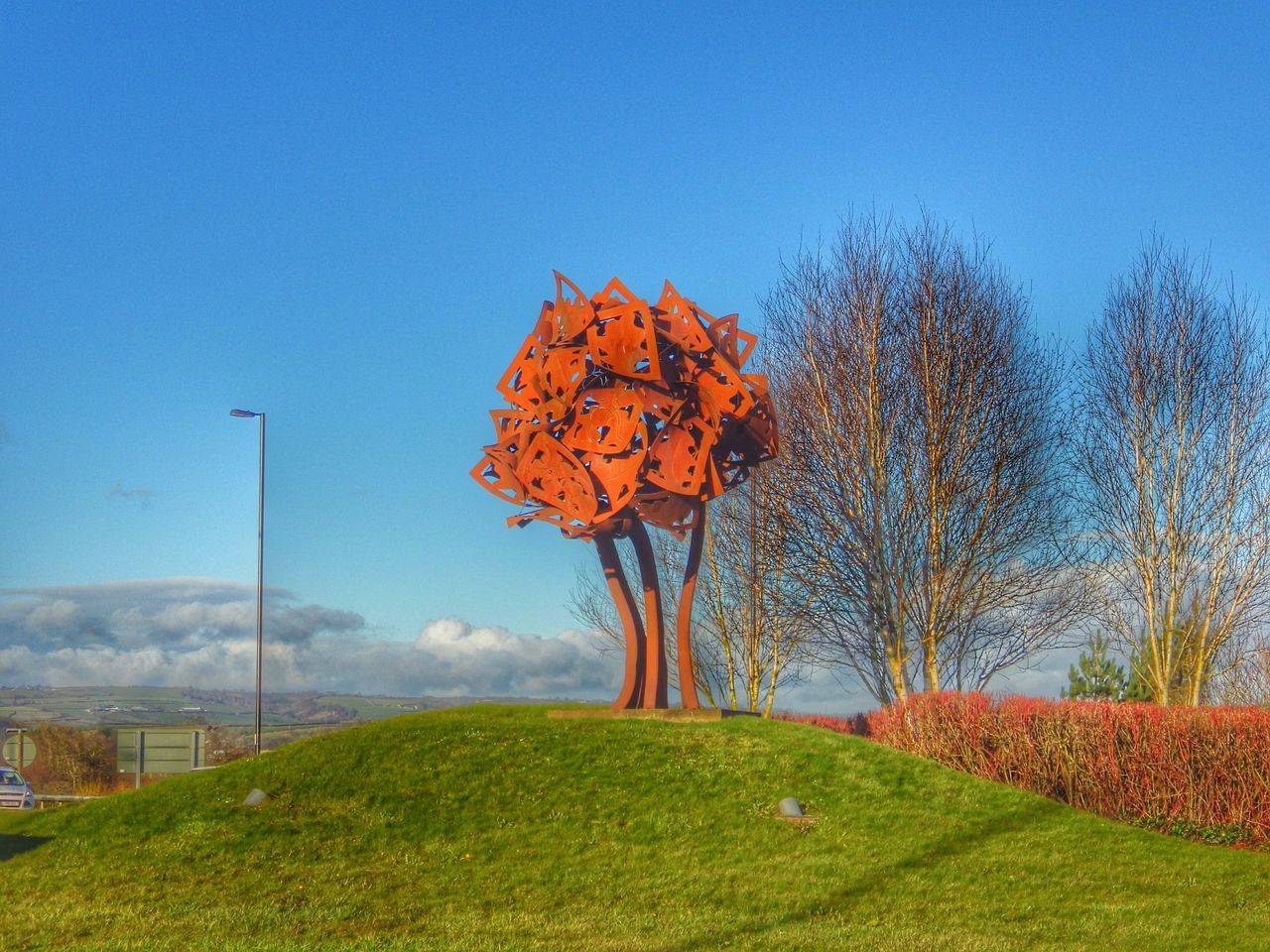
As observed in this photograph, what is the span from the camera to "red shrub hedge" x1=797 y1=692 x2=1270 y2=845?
17891 mm

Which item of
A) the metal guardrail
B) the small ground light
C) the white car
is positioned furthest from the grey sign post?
the small ground light

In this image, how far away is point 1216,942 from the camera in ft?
39.0

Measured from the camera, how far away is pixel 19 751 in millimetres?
21047

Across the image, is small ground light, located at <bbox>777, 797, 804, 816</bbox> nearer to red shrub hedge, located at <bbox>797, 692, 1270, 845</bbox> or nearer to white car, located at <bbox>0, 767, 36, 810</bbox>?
red shrub hedge, located at <bbox>797, 692, 1270, 845</bbox>

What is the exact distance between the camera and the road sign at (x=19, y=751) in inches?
827

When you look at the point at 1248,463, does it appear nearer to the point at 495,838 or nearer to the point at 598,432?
the point at 598,432

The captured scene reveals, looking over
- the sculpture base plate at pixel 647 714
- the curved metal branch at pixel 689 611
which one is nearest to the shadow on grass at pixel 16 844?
the sculpture base plate at pixel 647 714

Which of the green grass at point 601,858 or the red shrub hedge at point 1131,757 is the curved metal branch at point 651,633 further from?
the red shrub hedge at point 1131,757

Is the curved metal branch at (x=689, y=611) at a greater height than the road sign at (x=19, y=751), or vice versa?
the curved metal branch at (x=689, y=611)

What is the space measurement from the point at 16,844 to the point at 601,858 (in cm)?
772

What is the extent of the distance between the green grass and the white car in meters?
→ 3.62

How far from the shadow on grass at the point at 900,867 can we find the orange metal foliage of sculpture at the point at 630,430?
232 inches

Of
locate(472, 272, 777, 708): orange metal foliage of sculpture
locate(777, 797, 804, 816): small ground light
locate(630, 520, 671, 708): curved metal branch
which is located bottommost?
locate(777, 797, 804, 816): small ground light

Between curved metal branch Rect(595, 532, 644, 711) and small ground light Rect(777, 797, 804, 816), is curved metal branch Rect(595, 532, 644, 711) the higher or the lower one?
the higher one
